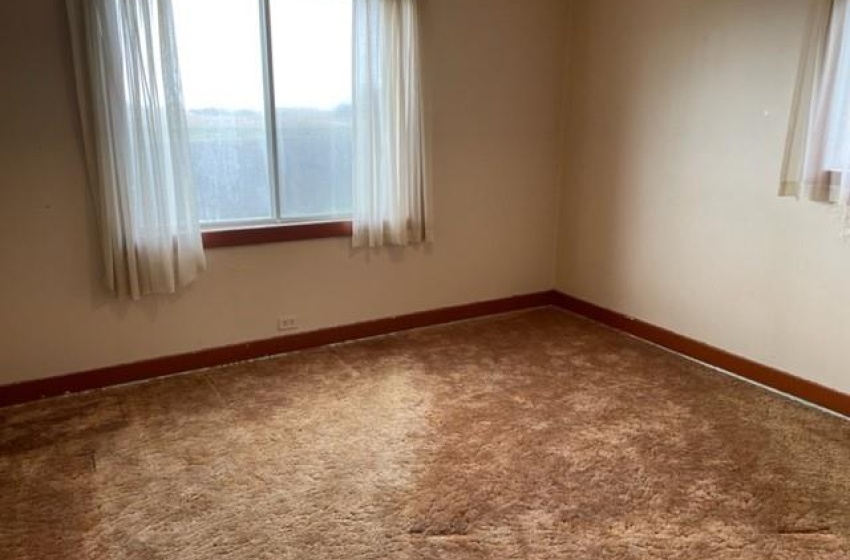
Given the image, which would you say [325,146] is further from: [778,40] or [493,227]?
[778,40]

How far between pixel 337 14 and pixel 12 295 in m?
2.22

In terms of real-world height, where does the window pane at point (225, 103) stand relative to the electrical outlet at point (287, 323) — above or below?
above

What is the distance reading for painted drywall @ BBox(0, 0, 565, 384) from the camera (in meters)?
2.75

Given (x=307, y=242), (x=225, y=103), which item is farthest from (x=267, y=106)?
(x=307, y=242)

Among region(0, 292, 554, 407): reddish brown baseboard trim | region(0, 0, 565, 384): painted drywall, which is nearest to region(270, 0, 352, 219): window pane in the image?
region(0, 0, 565, 384): painted drywall

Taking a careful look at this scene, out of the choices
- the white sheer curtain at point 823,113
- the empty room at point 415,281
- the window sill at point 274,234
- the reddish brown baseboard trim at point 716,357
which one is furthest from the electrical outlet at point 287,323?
the white sheer curtain at point 823,113

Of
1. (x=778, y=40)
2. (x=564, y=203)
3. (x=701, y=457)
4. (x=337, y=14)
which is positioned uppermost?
(x=337, y=14)

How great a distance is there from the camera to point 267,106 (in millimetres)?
3252

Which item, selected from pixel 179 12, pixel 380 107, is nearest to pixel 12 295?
pixel 179 12

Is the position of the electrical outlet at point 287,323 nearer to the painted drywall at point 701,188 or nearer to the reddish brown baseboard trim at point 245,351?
the reddish brown baseboard trim at point 245,351

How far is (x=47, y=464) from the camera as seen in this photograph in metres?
2.38

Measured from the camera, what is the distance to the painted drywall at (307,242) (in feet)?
9.03

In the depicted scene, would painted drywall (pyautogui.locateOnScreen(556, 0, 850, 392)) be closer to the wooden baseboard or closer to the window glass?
the wooden baseboard

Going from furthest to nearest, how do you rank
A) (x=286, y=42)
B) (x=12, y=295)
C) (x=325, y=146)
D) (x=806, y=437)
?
(x=325, y=146) → (x=286, y=42) → (x=12, y=295) → (x=806, y=437)
